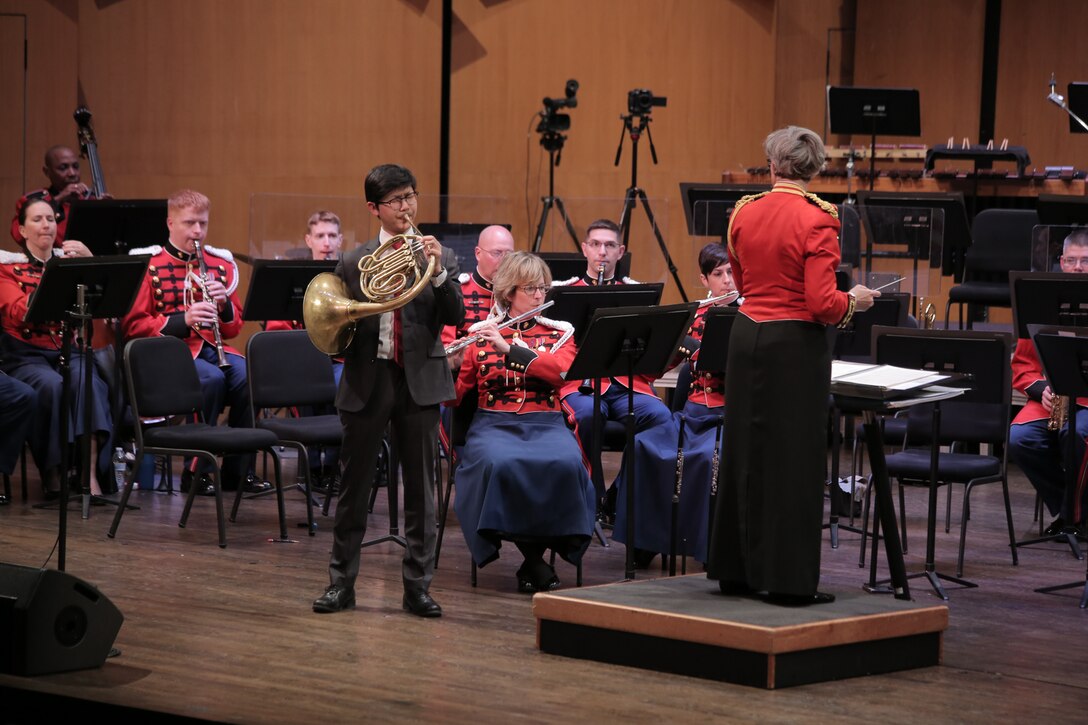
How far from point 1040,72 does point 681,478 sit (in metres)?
6.34

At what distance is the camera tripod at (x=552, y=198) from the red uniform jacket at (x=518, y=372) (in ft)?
10.4

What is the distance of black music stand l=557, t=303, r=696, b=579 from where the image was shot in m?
4.66

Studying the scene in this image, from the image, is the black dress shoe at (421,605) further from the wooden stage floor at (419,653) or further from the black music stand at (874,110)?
the black music stand at (874,110)

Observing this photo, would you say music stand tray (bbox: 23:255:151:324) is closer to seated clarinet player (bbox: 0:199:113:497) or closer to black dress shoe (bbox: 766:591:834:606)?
seated clarinet player (bbox: 0:199:113:497)

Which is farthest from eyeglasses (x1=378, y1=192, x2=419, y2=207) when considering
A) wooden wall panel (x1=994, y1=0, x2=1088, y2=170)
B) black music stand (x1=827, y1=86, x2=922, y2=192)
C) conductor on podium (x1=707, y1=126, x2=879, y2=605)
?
wooden wall panel (x1=994, y1=0, x2=1088, y2=170)

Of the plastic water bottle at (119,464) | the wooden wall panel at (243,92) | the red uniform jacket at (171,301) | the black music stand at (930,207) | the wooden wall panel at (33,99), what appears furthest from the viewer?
the wooden wall panel at (243,92)

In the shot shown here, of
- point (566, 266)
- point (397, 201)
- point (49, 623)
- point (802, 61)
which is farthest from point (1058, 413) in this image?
point (802, 61)

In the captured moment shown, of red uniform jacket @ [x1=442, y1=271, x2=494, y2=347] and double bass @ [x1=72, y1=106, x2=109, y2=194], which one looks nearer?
red uniform jacket @ [x1=442, y1=271, x2=494, y2=347]

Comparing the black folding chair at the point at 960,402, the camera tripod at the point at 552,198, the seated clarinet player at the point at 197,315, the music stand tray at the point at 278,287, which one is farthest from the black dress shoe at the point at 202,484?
the black folding chair at the point at 960,402

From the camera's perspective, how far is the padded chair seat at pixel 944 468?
5395mm

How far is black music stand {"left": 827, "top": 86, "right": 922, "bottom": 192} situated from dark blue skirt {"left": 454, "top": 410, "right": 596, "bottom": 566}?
4083 mm

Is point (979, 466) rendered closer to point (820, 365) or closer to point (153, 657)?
point (820, 365)

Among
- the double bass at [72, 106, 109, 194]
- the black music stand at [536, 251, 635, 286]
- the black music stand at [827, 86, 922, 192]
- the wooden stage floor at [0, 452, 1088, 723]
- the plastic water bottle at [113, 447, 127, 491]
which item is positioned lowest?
the wooden stage floor at [0, 452, 1088, 723]

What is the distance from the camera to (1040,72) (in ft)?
34.0
